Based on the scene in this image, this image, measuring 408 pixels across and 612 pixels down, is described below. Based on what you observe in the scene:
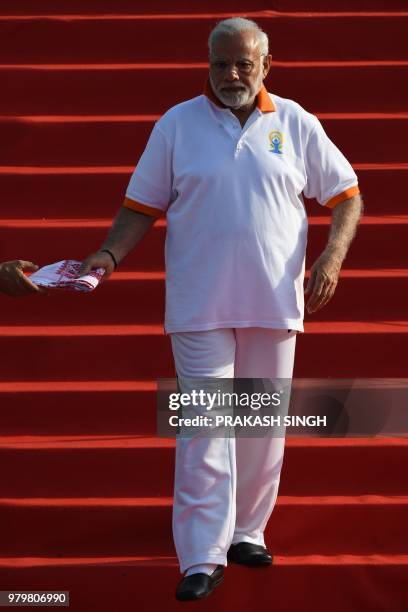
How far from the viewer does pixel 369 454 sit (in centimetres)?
488

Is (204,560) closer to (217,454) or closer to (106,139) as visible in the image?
(217,454)

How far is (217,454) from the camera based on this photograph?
413 cm

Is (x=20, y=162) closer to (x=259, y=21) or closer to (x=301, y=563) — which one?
(x=259, y=21)

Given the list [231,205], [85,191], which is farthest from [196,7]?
[231,205]

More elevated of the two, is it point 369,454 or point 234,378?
point 234,378

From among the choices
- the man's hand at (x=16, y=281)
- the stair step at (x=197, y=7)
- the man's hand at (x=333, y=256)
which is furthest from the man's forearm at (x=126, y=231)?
the stair step at (x=197, y=7)

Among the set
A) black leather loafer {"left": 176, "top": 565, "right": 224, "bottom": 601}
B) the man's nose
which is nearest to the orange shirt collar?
the man's nose

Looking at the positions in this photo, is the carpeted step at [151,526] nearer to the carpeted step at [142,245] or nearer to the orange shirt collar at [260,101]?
the carpeted step at [142,245]

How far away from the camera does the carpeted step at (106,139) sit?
600 cm

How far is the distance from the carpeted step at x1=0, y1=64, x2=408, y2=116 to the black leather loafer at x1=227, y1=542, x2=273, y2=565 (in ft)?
8.08

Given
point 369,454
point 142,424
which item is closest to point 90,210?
point 142,424

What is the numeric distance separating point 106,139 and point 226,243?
2040mm

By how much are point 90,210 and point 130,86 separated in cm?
72

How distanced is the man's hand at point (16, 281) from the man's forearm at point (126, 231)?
0.27 meters
